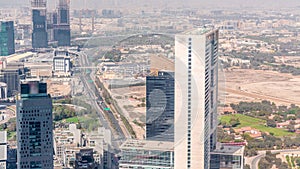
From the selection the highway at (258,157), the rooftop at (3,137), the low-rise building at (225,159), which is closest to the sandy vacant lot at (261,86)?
the highway at (258,157)

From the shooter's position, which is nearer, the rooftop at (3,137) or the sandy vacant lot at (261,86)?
the rooftop at (3,137)

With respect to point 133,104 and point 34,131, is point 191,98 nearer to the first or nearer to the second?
point 133,104

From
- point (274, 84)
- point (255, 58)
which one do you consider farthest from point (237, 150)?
point (255, 58)

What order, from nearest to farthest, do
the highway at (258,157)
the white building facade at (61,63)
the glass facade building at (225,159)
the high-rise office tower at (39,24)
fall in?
the glass facade building at (225,159) → the highway at (258,157) → the white building facade at (61,63) → the high-rise office tower at (39,24)

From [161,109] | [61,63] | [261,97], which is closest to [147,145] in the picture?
[161,109]

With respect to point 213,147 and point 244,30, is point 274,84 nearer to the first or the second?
point 244,30

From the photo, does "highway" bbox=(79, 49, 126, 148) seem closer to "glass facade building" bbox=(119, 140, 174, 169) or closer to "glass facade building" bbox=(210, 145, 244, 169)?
"glass facade building" bbox=(119, 140, 174, 169)

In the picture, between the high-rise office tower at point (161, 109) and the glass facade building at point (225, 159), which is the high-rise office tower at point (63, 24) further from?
the high-rise office tower at point (161, 109)
